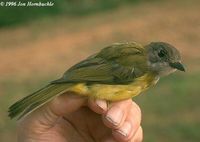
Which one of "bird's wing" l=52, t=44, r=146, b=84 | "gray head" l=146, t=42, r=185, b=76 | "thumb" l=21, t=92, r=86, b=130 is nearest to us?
"thumb" l=21, t=92, r=86, b=130

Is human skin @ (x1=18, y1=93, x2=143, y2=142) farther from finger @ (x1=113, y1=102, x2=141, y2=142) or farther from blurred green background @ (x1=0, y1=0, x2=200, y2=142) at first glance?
blurred green background @ (x1=0, y1=0, x2=200, y2=142)

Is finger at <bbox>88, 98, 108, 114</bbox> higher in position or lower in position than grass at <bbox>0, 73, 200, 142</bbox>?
higher

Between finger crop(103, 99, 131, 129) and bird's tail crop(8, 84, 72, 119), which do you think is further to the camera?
finger crop(103, 99, 131, 129)

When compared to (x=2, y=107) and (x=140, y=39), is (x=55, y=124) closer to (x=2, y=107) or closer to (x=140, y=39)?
(x=2, y=107)

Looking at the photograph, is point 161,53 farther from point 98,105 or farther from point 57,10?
point 57,10

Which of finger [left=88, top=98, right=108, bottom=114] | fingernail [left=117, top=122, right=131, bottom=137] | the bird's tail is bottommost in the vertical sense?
fingernail [left=117, top=122, right=131, bottom=137]

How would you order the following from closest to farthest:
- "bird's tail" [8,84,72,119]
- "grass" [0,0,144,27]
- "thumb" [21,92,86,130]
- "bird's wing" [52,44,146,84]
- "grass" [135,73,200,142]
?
1. "bird's tail" [8,84,72,119]
2. "thumb" [21,92,86,130]
3. "bird's wing" [52,44,146,84]
4. "grass" [135,73,200,142]
5. "grass" [0,0,144,27]

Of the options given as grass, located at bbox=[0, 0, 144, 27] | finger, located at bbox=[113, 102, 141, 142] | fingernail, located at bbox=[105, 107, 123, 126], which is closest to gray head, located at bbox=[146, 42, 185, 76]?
finger, located at bbox=[113, 102, 141, 142]

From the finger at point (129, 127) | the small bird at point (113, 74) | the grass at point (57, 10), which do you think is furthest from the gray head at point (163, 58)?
the grass at point (57, 10)
